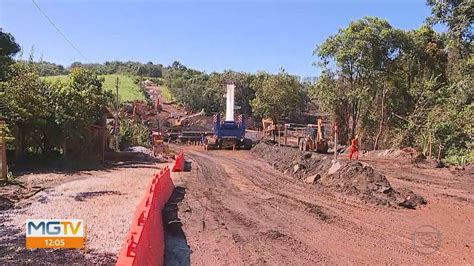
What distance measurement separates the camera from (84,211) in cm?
1184

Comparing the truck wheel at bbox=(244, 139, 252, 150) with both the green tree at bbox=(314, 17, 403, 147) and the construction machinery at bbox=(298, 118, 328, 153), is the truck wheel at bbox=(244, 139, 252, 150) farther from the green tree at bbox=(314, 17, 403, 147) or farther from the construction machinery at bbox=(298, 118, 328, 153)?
the green tree at bbox=(314, 17, 403, 147)

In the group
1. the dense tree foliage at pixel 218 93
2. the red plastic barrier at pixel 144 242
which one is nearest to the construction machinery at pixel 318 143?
the red plastic barrier at pixel 144 242

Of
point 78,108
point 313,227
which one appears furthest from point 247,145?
point 313,227

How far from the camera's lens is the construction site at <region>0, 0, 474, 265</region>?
9391 mm

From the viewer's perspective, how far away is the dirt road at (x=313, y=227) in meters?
9.35

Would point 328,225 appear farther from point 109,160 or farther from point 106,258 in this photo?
point 109,160

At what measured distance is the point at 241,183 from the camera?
18234mm

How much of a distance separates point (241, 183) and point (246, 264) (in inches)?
374

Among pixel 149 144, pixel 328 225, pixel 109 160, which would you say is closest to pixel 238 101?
pixel 149 144

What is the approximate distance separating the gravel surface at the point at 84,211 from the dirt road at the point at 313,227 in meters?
1.64

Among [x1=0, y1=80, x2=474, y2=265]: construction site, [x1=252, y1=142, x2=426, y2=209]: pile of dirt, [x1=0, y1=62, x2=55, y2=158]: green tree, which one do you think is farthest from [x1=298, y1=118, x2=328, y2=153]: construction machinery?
[x1=0, y1=62, x2=55, y2=158]: green tree

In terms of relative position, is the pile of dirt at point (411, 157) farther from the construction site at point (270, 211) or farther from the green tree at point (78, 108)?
the green tree at point (78, 108)

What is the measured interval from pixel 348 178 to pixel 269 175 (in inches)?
179

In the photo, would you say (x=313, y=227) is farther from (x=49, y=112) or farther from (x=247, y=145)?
(x=247, y=145)
